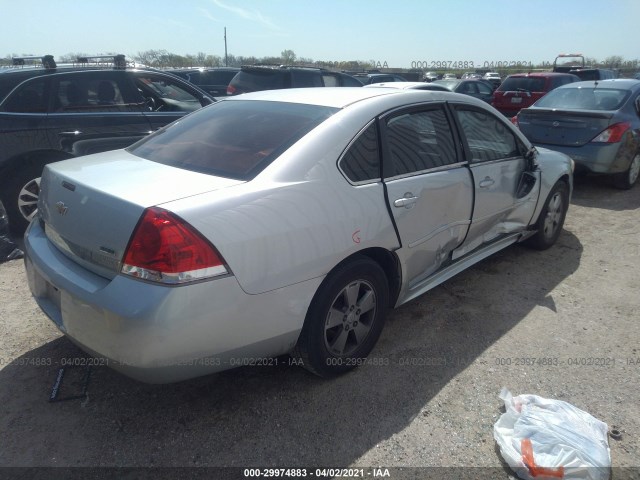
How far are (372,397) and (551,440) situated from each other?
89 centimetres

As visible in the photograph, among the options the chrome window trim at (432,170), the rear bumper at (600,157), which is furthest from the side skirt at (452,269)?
the rear bumper at (600,157)

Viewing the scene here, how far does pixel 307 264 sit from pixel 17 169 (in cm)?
359

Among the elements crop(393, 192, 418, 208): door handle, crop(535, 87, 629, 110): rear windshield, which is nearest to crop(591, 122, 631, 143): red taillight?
crop(535, 87, 629, 110): rear windshield

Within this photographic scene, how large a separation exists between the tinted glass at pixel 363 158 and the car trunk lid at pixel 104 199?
2.07 ft

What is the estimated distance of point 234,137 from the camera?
2.79 m

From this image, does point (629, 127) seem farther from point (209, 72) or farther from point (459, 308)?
point (209, 72)

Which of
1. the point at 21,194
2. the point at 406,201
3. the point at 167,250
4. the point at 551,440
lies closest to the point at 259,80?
the point at 21,194

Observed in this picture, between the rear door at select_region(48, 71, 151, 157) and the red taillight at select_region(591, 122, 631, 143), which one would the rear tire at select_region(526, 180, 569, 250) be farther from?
the rear door at select_region(48, 71, 151, 157)

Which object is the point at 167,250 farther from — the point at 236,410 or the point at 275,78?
the point at 275,78

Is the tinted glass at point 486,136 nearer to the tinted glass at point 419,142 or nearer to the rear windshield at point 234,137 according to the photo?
the tinted glass at point 419,142

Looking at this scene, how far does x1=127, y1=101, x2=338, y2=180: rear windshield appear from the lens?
251cm

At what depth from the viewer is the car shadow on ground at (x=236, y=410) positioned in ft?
7.46

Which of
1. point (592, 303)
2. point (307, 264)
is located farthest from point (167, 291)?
point (592, 303)

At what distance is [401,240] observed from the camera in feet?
9.50
